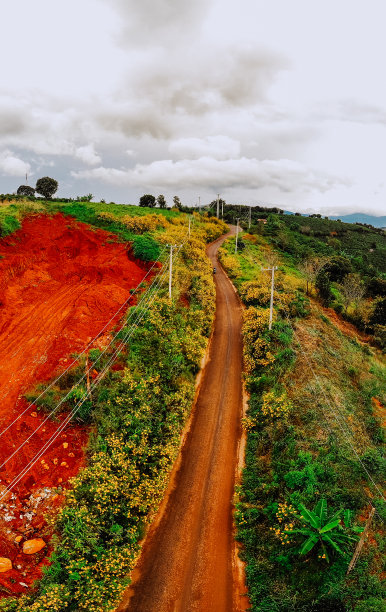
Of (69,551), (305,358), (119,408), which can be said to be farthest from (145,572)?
(305,358)

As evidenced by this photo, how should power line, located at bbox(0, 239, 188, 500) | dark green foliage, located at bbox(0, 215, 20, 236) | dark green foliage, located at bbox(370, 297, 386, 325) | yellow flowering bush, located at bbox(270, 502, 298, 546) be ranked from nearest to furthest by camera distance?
yellow flowering bush, located at bbox(270, 502, 298, 546)
power line, located at bbox(0, 239, 188, 500)
dark green foliage, located at bbox(0, 215, 20, 236)
dark green foliage, located at bbox(370, 297, 386, 325)

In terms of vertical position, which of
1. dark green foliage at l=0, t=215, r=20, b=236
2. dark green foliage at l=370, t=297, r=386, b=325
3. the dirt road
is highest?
dark green foliage at l=0, t=215, r=20, b=236

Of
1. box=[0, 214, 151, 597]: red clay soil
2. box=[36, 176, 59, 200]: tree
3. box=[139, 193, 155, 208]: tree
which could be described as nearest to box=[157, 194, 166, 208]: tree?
box=[139, 193, 155, 208]: tree

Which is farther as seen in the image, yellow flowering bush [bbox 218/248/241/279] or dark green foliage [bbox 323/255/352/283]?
dark green foliage [bbox 323/255/352/283]

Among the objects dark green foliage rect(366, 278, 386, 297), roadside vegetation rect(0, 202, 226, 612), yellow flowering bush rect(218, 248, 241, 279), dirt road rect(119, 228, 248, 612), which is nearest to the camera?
roadside vegetation rect(0, 202, 226, 612)

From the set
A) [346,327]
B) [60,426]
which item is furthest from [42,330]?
[346,327]

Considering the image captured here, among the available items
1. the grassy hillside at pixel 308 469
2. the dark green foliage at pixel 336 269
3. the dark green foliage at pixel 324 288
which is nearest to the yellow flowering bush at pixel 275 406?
the grassy hillside at pixel 308 469

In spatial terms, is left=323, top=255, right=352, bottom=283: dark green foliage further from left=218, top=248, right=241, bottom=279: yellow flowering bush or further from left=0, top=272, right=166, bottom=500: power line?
left=0, top=272, right=166, bottom=500: power line
